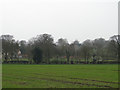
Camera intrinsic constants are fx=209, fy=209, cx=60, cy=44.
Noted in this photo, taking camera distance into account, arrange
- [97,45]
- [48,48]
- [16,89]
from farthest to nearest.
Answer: [97,45] → [48,48] → [16,89]

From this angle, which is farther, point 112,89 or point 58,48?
point 58,48

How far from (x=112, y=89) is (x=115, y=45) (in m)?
67.6

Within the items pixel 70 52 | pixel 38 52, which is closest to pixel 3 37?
pixel 38 52

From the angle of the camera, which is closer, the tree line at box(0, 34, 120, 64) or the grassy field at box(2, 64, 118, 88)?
the grassy field at box(2, 64, 118, 88)

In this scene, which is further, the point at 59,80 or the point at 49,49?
the point at 49,49

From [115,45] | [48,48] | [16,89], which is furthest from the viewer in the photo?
[48,48]

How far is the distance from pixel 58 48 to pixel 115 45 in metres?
26.1

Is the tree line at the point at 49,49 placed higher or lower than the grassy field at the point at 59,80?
higher

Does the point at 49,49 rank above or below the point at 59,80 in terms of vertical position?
above

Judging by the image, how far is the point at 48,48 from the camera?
86.5 meters

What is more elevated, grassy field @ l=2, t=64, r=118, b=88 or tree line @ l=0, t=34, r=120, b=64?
tree line @ l=0, t=34, r=120, b=64

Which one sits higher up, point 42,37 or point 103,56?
point 42,37

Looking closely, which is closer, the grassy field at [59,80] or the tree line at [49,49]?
the grassy field at [59,80]

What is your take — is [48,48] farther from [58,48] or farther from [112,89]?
[112,89]
